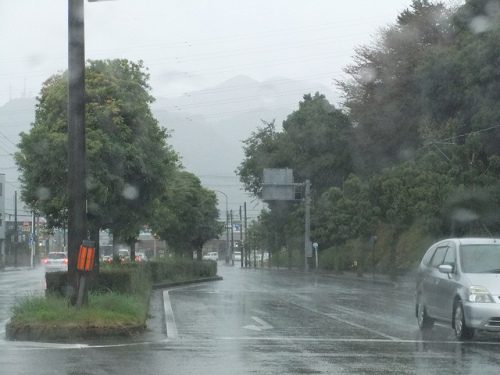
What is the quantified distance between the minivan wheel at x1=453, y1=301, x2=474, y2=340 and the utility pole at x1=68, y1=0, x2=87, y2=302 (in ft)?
21.0

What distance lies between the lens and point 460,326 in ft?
47.8

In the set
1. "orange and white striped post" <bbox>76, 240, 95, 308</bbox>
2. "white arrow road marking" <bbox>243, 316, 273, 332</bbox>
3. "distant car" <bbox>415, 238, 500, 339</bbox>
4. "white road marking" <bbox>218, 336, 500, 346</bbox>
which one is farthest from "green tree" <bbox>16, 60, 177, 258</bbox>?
"distant car" <bbox>415, 238, 500, 339</bbox>

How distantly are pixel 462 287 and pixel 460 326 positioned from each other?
Result: 621 millimetres

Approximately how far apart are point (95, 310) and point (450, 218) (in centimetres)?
2317

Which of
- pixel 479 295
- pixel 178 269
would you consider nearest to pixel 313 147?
pixel 178 269

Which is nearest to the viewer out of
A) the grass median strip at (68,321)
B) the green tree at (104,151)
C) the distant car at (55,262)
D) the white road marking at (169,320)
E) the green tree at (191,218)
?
the grass median strip at (68,321)

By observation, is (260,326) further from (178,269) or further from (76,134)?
(178,269)

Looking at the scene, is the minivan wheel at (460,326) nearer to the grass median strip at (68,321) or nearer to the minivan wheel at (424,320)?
the minivan wheel at (424,320)

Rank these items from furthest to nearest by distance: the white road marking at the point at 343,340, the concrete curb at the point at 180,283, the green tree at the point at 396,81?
the green tree at the point at 396,81 → the concrete curb at the point at 180,283 → the white road marking at the point at 343,340

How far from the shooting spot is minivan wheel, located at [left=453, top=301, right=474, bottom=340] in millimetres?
14421

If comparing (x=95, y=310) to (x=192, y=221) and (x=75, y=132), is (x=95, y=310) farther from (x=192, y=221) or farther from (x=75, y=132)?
(x=192, y=221)

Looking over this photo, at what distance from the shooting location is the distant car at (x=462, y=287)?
557 inches

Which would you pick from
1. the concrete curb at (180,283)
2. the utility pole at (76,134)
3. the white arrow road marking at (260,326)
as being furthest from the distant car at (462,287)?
the concrete curb at (180,283)

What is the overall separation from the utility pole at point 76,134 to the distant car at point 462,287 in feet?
20.3
